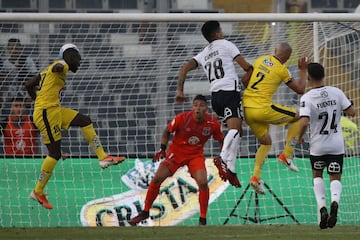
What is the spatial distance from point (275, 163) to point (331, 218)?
4.38 meters

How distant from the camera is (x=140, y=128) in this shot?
18.8 meters

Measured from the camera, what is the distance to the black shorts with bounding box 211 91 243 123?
1614 cm

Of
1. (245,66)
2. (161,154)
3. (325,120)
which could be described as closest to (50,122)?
(161,154)

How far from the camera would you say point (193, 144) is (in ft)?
57.9

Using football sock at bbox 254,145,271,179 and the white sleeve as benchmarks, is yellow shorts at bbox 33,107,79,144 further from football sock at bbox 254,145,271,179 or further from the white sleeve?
the white sleeve

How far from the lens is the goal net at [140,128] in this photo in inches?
723

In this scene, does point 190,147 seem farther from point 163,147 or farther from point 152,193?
point 152,193

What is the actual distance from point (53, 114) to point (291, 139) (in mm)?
3483

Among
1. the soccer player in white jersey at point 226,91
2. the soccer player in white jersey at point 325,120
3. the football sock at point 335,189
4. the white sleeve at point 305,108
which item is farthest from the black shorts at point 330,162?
the soccer player in white jersey at point 226,91

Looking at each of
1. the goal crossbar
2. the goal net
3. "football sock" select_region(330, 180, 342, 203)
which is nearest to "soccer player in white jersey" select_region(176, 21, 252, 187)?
the goal crossbar

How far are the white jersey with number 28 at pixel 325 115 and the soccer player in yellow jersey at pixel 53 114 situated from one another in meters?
2.64

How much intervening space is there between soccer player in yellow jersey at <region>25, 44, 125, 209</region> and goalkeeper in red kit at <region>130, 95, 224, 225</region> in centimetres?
119

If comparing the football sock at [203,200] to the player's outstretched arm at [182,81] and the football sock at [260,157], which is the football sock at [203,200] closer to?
the football sock at [260,157]

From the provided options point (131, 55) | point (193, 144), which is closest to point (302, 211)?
point (193, 144)
